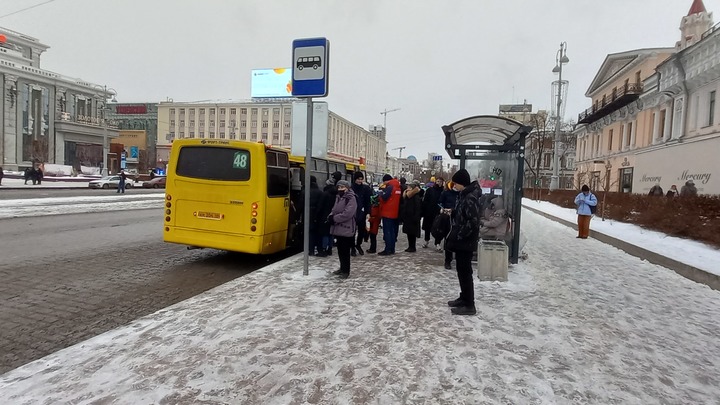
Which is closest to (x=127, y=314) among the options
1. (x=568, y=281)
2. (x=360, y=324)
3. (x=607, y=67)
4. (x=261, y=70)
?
(x=360, y=324)

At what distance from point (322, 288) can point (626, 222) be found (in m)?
14.0

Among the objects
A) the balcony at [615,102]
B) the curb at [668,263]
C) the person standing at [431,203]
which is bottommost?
the curb at [668,263]

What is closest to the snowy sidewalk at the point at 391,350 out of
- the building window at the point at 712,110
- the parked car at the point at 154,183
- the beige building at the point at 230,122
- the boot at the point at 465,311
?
the boot at the point at 465,311

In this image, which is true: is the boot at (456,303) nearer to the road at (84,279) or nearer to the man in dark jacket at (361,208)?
the road at (84,279)

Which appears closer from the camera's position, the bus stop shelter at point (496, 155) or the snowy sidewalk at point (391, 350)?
the snowy sidewalk at point (391, 350)

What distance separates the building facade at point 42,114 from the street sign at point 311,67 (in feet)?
179

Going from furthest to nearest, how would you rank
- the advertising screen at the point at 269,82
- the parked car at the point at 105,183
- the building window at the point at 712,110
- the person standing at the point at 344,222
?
the advertising screen at the point at 269,82 < the parked car at the point at 105,183 < the building window at the point at 712,110 < the person standing at the point at 344,222

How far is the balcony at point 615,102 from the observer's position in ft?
102

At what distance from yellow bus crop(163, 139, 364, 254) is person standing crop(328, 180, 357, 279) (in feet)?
3.77

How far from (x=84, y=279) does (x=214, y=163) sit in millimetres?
2859

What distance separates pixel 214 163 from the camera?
26.6 feet

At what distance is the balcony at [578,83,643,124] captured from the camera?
102ft

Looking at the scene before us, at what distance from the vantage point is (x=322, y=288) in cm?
638

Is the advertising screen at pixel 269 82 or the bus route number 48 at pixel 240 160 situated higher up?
the advertising screen at pixel 269 82
